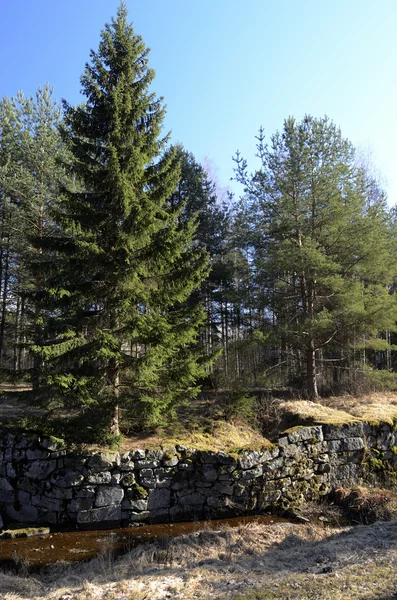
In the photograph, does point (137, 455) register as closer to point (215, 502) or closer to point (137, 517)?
point (137, 517)

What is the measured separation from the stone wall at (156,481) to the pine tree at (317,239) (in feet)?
13.3

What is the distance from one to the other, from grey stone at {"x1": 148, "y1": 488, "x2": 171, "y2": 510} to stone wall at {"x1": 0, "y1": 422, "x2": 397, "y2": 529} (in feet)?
0.06

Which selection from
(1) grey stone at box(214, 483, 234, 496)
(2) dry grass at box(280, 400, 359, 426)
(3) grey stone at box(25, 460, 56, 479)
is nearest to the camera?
(3) grey stone at box(25, 460, 56, 479)

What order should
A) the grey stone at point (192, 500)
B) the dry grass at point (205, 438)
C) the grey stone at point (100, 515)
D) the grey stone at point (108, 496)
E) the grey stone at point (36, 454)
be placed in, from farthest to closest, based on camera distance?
the dry grass at point (205, 438), the grey stone at point (192, 500), the grey stone at point (36, 454), the grey stone at point (108, 496), the grey stone at point (100, 515)

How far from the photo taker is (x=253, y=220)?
14.3m

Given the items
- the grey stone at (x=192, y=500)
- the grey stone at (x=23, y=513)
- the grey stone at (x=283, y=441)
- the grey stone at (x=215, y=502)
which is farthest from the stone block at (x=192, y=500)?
the grey stone at (x=23, y=513)

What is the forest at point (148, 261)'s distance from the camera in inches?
348

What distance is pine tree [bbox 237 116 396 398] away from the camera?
12.7m

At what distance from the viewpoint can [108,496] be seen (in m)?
8.29

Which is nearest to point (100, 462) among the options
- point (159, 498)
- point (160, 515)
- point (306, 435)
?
point (159, 498)

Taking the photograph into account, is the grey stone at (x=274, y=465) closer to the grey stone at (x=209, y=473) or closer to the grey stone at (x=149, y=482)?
the grey stone at (x=209, y=473)

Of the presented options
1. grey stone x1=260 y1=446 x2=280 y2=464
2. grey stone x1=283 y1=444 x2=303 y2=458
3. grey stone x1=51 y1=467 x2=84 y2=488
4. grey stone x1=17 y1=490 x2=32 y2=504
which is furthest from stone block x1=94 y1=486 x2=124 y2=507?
grey stone x1=283 y1=444 x2=303 y2=458

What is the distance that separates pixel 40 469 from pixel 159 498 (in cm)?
262

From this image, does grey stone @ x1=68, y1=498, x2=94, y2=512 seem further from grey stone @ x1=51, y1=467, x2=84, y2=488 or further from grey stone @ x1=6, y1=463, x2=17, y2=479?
grey stone @ x1=6, y1=463, x2=17, y2=479
